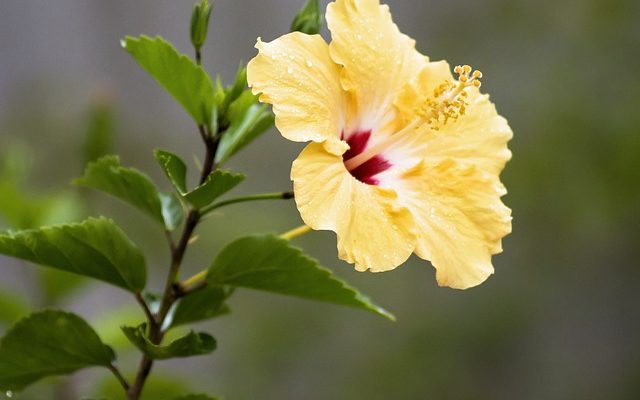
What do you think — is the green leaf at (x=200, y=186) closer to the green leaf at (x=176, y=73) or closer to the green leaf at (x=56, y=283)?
the green leaf at (x=176, y=73)

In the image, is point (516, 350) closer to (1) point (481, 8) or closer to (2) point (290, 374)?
(2) point (290, 374)

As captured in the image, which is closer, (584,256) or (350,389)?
(350,389)

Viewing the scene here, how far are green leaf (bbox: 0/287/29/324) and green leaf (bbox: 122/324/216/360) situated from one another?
59cm

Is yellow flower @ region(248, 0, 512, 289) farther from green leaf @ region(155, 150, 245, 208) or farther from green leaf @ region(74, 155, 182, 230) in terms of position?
green leaf @ region(74, 155, 182, 230)

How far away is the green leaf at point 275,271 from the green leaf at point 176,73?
156 millimetres

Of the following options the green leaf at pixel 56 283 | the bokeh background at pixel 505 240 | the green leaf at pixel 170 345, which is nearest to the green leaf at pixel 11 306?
the green leaf at pixel 56 283

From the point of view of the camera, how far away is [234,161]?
3.49 m

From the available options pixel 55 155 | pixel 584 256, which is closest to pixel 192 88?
pixel 55 155

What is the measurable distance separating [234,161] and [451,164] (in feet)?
8.24

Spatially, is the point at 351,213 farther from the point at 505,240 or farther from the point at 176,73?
the point at 505,240

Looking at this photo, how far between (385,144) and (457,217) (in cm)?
15

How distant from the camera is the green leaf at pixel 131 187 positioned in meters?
0.97

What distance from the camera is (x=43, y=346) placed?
0.98 meters

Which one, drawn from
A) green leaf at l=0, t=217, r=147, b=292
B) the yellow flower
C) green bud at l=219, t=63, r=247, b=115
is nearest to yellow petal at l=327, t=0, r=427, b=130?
the yellow flower
